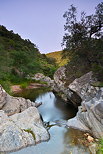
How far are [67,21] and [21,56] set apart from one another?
26.7m

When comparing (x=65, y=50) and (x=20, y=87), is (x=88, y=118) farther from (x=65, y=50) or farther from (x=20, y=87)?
(x=20, y=87)

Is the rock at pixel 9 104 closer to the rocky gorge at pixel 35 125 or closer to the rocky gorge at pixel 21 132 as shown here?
the rocky gorge at pixel 35 125

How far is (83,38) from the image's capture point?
1199 cm

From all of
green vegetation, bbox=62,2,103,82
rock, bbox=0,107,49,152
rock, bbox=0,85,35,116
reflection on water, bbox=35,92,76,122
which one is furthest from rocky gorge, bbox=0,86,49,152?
green vegetation, bbox=62,2,103,82

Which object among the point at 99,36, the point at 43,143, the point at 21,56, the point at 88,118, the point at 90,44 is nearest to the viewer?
the point at 43,143

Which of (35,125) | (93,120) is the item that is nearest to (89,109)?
(93,120)

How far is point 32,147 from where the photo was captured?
19.6 feet

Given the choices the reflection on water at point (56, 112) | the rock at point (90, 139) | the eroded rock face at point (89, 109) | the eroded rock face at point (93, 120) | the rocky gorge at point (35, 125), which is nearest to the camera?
the rocky gorge at point (35, 125)

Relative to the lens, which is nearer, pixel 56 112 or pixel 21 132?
pixel 21 132

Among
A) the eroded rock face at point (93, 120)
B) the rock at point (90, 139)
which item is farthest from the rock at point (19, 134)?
the eroded rock face at point (93, 120)

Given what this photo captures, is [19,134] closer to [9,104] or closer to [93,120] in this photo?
[93,120]

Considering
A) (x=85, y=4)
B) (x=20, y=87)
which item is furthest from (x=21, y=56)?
(x=85, y=4)

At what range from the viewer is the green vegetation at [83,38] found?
11602 mm

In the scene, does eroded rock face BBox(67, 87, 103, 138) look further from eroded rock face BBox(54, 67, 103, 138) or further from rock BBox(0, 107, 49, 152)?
rock BBox(0, 107, 49, 152)
